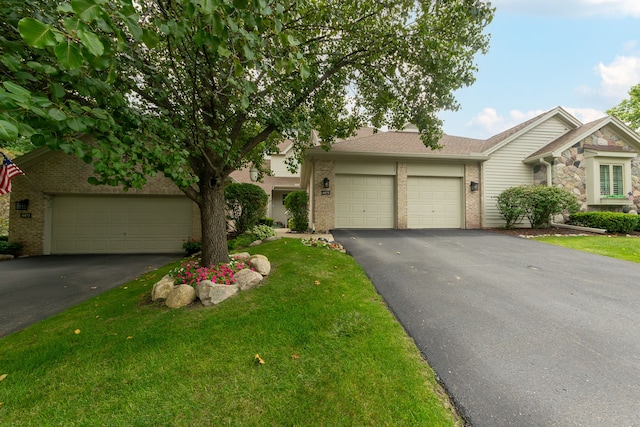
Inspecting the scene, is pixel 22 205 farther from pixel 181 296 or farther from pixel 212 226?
pixel 181 296

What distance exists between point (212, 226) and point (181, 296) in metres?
1.35

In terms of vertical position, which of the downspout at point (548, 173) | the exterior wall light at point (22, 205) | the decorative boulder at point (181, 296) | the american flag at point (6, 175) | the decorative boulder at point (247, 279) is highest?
the downspout at point (548, 173)

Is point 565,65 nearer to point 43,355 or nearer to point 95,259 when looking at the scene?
point 43,355

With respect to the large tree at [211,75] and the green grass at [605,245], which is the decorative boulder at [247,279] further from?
the green grass at [605,245]

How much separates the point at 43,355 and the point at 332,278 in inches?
141

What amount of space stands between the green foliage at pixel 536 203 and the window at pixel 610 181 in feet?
5.09

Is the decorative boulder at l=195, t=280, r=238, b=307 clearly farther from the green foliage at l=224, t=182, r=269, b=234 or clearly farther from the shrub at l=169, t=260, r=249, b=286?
the green foliage at l=224, t=182, r=269, b=234

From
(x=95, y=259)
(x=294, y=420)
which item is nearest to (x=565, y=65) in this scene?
(x=294, y=420)

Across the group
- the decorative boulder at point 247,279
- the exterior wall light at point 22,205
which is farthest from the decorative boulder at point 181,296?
the exterior wall light at point 22,205

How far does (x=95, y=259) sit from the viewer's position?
7953 mm

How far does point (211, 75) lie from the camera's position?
3330 mm

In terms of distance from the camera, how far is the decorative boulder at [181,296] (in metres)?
3.57

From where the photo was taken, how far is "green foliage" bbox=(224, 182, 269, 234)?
831 centimetres

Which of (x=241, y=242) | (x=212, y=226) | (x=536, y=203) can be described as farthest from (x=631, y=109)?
(x=212, y=226)
